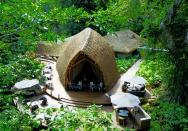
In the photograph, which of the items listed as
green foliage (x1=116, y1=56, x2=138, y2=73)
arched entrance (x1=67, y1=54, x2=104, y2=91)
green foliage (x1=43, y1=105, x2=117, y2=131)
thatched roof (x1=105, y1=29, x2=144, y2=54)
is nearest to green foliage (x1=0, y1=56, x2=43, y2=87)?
green foliage (x1=43, y1=105, x2=117, y2=131)

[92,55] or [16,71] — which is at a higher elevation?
[92,55]

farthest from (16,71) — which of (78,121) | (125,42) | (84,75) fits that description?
(125,42)

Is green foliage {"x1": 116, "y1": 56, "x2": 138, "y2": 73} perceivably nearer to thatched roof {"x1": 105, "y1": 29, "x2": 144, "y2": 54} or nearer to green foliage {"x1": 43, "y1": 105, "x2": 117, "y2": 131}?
thatched roof {"x1": 105, "y1": 29, "x2": 144, "y2": 54}

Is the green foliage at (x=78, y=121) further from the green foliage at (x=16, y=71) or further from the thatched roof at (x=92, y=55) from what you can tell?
the thatched roof at (x=92, y=55)

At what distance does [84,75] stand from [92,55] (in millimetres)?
2061

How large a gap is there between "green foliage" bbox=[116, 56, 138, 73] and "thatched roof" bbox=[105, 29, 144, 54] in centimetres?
78

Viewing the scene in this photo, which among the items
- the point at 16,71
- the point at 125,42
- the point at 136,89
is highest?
the point at 125,42

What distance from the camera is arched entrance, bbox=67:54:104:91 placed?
19.6 m

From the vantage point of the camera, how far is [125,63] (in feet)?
82.4

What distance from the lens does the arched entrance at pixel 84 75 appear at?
19.6 m

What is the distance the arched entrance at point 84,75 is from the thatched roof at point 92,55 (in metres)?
0.30

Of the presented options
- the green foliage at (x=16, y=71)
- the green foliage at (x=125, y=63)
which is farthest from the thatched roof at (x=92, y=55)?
the green foliage at (x=16, y=71)

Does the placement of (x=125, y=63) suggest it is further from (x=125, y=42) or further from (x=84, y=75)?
(x=84, y=75)

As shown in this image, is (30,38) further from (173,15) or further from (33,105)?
(33,105)
